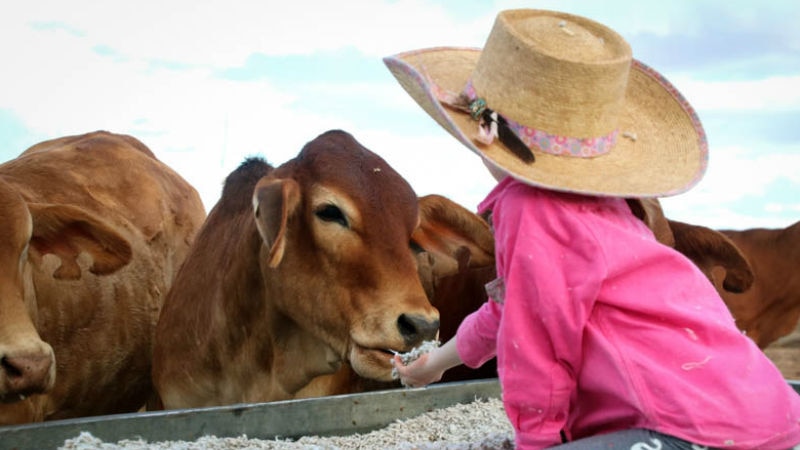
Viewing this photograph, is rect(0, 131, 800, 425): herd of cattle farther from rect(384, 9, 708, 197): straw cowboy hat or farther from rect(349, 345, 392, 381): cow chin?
rect(384, 9, 708, 197): straw cowboy hat

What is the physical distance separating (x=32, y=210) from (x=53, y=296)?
0.60 meters

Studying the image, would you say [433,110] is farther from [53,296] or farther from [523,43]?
[53,296]

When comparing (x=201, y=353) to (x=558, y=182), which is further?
(x=201, y=353)

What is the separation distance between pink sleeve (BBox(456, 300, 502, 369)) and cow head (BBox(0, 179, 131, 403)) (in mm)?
1828

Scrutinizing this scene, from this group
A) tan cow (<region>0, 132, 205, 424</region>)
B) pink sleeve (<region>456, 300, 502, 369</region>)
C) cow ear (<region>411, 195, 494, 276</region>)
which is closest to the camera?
pink sleeve (<region>456, 300, 502, 369</region>)


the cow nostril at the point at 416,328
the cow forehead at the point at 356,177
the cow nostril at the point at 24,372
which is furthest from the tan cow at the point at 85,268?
the cow nostril at the point at 416,328

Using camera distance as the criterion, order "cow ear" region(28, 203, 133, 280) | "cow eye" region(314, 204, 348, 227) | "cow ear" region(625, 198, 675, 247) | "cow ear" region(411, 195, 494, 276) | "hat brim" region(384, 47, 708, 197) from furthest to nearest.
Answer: "cow ear" region(625, 198, 675, 247)
"cow ear" region(28, 203, 133, 280)
"cow ear" region(411, 195, 494, 276)
"cow eye" region(314, 204, 348, 227)
"hat brim" region(384, 47, 708, 197)

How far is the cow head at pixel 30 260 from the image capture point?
3.65m

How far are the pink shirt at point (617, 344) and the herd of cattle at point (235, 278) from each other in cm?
44

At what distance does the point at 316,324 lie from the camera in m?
3.83

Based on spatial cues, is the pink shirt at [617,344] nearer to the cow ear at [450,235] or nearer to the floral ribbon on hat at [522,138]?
the floral ribbon on hat at [522,138]

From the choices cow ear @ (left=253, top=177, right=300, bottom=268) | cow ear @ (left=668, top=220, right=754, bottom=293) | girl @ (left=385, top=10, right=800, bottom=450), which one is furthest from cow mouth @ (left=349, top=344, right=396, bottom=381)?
cow ear @ (left=668, top=220, right=754, bottom=293)

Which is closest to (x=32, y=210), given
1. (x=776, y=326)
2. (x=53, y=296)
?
(x=53, y=296)

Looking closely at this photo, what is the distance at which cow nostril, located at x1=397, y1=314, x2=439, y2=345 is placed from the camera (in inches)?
138
